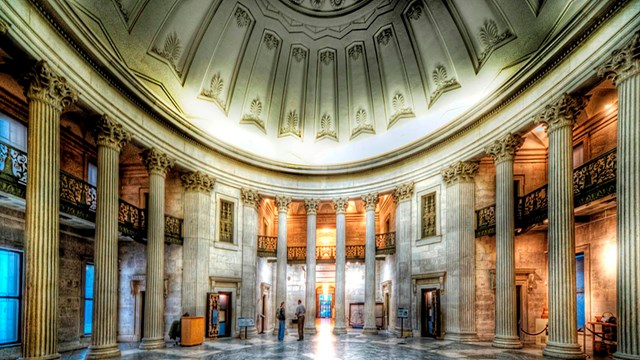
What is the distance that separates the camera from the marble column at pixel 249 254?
21484mm

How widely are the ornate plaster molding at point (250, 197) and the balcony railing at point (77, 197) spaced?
3636 millimetres

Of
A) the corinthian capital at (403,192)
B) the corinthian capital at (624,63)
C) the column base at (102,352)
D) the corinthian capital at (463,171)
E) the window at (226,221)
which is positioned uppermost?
the corinthian capital at (624,63)

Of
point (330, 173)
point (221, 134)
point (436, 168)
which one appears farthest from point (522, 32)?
point (221, 134)

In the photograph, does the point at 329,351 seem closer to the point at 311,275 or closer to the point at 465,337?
the point at 465,337

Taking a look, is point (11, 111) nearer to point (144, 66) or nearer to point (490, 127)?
point (144, 66)

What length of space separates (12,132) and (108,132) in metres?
2.74

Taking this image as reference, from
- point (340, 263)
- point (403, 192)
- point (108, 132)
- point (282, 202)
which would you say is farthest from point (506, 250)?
point (108, 132)

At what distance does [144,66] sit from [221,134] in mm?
5611

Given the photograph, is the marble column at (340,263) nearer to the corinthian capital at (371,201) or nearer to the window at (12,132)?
the corinthian capital at (371,201)

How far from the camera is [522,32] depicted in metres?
15.9

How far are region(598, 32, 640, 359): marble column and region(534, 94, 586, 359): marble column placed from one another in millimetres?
2233

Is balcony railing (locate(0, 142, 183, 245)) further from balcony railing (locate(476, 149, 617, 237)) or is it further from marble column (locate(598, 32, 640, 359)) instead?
marble column (locate(598, 32, 640, 359))

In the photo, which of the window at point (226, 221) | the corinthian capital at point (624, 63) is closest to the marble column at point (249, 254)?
the window at point (226, 221)

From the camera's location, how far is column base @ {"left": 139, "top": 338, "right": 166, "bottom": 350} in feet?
51.3
